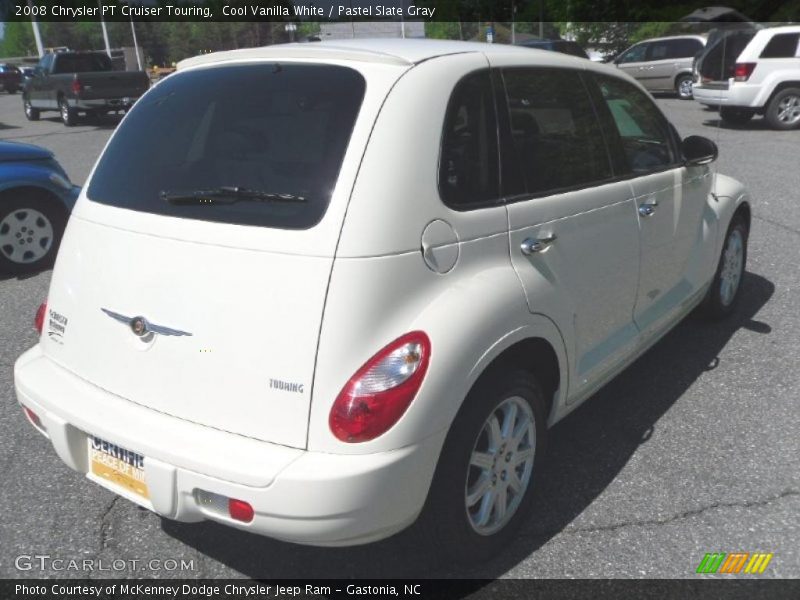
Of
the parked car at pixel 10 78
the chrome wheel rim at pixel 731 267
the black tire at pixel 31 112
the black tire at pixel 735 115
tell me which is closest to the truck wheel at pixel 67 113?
the black tire at pixel 31 112

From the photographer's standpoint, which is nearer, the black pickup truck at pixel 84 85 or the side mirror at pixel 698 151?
the side mirror at pixel 698 151

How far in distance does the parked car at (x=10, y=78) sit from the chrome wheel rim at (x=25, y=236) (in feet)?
153

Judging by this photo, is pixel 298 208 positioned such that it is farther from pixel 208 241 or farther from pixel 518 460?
pixel 518 460

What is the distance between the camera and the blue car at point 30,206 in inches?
250

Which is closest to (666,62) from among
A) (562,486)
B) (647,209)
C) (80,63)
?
(80,63)

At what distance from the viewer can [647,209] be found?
139 inches

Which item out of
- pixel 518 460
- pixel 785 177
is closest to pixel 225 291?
pixel 518 460

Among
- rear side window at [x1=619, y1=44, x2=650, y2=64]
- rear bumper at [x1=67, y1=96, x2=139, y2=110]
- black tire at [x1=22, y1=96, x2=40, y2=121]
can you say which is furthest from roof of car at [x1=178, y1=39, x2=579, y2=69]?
black tire at [x1=22, y1=96, x2=40, y2=121]

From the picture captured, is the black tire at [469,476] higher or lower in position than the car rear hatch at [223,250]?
lower

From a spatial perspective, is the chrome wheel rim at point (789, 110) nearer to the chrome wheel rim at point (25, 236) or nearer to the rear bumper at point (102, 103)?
the chrome wheel rim at point (25, 236)

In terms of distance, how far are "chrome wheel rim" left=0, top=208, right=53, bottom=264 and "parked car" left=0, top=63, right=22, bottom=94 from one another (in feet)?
153

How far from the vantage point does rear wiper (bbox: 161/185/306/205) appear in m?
2.39

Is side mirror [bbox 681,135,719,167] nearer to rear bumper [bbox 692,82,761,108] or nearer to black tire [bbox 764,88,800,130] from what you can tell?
rear bumper [bbox 692,82,761,108]

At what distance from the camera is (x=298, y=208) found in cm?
233
